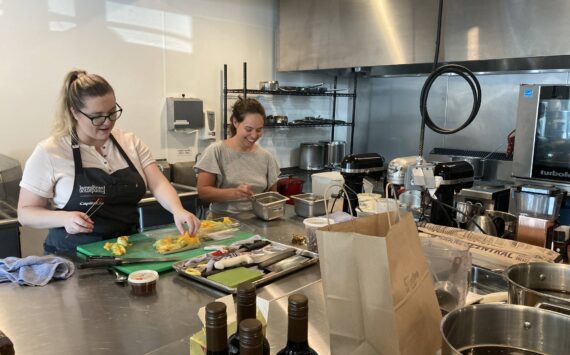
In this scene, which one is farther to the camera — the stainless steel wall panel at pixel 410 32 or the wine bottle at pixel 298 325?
the stainless steel wall panel at pixel 410 32

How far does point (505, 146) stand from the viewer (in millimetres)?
3875

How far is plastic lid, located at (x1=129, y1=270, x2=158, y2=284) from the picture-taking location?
4.33ft

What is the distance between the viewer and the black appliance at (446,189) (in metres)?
1.77

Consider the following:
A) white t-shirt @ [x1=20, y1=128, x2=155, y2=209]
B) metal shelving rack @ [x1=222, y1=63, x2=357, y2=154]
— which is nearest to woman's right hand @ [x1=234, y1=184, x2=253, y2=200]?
white t-shirt @ [x1=20, y1=128, x2=155, y2=209]

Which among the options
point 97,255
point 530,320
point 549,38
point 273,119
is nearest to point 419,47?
point 549,38

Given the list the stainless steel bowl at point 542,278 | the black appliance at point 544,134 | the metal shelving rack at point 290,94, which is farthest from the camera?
the metal shelving rack at point 290,94

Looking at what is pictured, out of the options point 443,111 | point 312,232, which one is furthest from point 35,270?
point 443,111

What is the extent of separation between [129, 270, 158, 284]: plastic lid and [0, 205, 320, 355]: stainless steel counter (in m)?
0.04

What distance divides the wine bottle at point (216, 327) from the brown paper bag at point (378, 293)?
0.26 metres

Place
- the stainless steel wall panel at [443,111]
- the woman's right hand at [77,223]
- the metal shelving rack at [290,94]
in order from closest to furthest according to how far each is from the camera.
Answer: the woman's right hand at [77,223] → the stainless steel wall panel at [443,111] → the metal shelving rack at [290,94]

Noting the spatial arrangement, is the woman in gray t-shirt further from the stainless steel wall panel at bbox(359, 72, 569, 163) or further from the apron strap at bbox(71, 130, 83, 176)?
the stainless steel wall panel at bbox(359, 72, 569, 163)

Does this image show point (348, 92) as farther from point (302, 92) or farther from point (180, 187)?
point (180, 187)

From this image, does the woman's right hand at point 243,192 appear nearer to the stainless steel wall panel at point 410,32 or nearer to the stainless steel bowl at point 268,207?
the stainless steel bowl at point 268,207

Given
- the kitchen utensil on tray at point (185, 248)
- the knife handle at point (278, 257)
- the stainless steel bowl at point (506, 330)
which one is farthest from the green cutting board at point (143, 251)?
the stainless steel bowl at point (506, 330)
